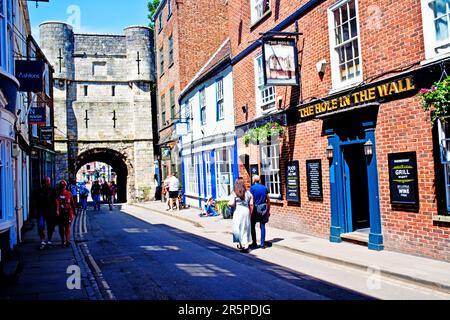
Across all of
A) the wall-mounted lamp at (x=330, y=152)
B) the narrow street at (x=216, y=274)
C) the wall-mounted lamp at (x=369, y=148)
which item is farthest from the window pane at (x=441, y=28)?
the narrow street at (x=216, y=274)

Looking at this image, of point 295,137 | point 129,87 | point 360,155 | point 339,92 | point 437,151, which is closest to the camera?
point 437,151

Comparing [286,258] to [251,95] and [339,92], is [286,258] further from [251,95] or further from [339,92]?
[251,95]

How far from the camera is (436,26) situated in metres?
7.79

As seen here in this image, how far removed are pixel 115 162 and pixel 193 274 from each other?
3173 centimetres

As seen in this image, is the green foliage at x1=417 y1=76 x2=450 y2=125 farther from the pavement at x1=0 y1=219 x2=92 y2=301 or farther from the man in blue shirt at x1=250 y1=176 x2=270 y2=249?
the pavement at x1=0 y1=219 x2=92 y2=301

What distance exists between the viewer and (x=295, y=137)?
40.3 feet

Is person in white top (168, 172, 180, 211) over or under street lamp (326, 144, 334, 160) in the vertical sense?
under

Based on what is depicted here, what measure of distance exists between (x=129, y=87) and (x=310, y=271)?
28117 millimetres

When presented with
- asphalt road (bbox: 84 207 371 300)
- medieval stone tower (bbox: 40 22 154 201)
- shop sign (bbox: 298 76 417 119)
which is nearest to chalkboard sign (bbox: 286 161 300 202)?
shop sign (bbox: 298 76 417 119)

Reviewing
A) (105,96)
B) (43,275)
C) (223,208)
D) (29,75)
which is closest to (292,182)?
(223,208)

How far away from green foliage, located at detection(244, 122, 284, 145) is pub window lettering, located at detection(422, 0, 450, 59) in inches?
217

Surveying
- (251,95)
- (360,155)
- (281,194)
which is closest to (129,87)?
(251,95)

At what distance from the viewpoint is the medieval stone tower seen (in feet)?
104

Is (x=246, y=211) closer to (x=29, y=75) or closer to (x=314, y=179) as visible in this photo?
(x=314, y=179)
